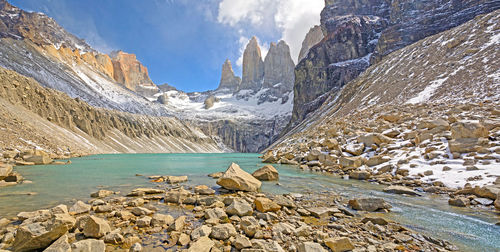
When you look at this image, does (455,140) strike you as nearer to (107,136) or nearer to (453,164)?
(453,164)

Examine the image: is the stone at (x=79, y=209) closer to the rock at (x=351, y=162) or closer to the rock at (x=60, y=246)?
the rock at (x=60, y=246)

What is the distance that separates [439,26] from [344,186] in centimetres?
11940

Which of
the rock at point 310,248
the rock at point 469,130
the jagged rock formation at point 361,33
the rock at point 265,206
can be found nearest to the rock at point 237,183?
the rock at point 265,206

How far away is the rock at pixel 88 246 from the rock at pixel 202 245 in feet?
5.87

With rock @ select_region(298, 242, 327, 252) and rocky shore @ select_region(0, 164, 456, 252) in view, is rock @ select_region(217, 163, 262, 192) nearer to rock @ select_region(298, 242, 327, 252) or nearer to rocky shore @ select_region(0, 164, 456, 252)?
rocky shore @ select_region(0, 164, 456, 252)

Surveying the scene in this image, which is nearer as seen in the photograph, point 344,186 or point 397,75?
point 344,186

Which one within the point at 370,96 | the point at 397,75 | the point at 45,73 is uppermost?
the point at 45,73

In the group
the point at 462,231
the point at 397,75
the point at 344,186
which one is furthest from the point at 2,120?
the point at 397,75

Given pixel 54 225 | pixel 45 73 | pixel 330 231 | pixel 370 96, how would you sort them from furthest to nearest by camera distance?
pixel 45 73, pixel 370 96, pixel 330 231, pixel 54 225

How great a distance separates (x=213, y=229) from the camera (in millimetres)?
5520

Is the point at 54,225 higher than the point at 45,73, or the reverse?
the point at 45,73

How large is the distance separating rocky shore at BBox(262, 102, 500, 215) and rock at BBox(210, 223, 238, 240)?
29.6 ft

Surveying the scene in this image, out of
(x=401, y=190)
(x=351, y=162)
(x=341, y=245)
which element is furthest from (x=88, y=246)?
(x=351, y=162)

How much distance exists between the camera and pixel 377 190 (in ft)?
37.7
